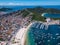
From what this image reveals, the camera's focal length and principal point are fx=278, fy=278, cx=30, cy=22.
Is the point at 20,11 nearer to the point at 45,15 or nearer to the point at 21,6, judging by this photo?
the point at 21,6

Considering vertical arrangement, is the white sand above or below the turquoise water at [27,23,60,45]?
above

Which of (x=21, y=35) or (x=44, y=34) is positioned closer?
(x=21, y=35)

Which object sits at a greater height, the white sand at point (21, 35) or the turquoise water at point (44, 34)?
the white sand at point (21, 35)

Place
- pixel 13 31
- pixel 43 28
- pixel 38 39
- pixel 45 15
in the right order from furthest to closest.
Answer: pixel 45 15
pixel 43 28
pixel 13 31
pixel 38 39

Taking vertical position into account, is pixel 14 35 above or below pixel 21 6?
below

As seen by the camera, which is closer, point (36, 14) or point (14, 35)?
point (14, 35)

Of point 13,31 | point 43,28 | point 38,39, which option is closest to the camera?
point 38,39

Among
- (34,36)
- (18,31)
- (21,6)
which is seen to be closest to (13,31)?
(18,31)
